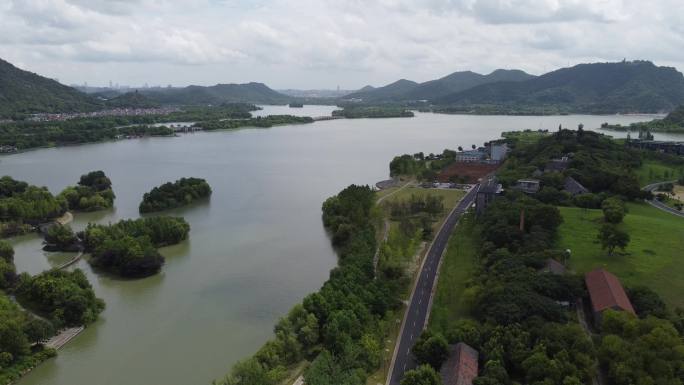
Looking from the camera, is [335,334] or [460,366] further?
[335,334]

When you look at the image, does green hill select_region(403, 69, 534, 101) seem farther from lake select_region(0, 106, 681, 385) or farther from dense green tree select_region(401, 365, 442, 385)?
dense green tree select_region(401, 365, 442, 385)

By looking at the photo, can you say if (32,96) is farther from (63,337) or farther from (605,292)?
(605,292)

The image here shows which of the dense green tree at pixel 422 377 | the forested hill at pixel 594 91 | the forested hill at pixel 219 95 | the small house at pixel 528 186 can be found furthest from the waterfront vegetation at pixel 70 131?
the forested hill at pixel 594 91

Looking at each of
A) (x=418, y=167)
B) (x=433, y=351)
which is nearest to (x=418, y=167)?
(x=418, y=167)

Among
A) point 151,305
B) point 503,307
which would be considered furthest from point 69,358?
point 503,307

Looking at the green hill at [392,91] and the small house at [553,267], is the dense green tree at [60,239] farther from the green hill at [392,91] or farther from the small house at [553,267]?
the green hill at [392,91]

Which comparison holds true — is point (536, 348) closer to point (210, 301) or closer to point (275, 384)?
point (275, 384)

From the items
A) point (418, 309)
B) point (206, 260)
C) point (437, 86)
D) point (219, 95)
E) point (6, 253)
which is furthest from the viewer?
point (437, 86)
